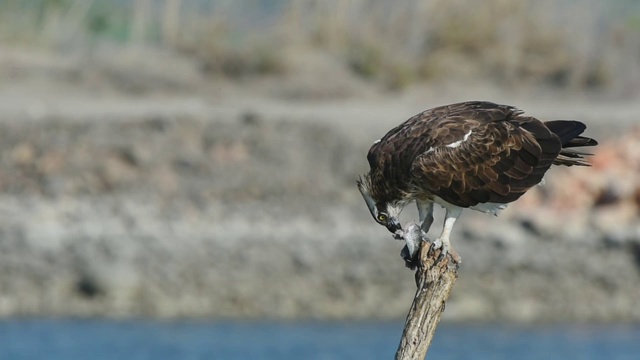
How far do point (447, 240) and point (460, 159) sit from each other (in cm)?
74

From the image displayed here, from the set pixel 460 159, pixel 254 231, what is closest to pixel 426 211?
pixel 460 159

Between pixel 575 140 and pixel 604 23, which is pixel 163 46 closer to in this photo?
pixel 604 23

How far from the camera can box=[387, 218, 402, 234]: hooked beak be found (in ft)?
28.4

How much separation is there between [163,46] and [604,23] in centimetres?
967

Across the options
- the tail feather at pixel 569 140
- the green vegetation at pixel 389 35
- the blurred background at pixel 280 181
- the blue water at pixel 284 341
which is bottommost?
the tail feather at pixel 569 140

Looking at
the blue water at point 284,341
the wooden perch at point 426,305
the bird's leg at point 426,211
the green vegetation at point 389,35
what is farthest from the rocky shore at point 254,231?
the wooden perch at point 426,305

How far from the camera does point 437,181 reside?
898 centimetres

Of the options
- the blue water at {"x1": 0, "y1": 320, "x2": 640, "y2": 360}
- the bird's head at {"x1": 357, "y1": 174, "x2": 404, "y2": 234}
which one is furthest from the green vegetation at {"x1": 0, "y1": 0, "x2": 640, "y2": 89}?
the bird's head at {"x1": 357, "y1": 174, "x2": 404, "y2": 234}

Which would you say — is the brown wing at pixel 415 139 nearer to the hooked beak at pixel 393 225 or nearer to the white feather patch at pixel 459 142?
the white feather patch at pixel 459 142

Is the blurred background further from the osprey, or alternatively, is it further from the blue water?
the osprey

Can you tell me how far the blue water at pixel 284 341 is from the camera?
1988cm

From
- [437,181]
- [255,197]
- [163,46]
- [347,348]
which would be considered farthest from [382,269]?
[437,181]

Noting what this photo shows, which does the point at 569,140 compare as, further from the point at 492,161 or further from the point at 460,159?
the point at 460,159

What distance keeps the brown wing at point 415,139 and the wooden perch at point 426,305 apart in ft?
2.89
